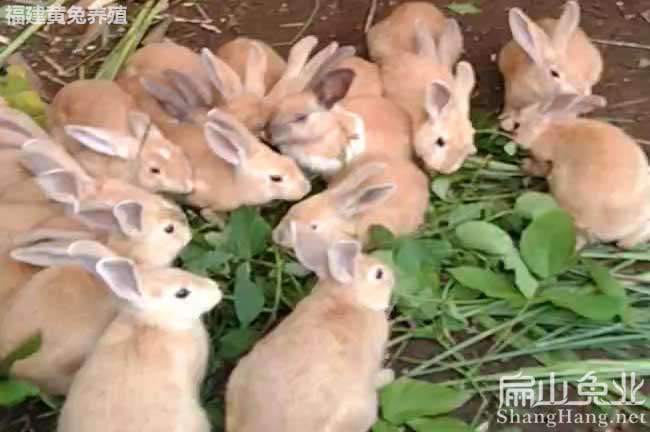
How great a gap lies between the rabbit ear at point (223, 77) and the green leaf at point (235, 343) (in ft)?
1.35

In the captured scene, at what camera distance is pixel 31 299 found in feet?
6.04

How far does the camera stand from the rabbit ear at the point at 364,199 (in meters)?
1.91

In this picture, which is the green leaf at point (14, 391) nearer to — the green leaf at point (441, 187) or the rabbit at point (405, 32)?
the green leaf at point (441, 187)

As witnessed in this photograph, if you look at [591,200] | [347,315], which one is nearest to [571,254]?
[591,200]

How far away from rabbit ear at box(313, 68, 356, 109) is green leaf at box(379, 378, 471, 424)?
0.46 m

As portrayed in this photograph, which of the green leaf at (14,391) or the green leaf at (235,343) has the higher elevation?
the green leaf at (14,391)

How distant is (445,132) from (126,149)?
48 cm

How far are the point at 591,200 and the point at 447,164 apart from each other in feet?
0.75

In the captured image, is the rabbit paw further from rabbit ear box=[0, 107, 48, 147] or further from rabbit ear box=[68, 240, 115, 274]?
rabbit ear box=[0, 107, 48, 147]

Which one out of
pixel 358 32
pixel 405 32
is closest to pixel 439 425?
pixel 405 32

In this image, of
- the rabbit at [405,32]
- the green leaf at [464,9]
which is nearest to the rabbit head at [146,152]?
the rabbit at [405,32]

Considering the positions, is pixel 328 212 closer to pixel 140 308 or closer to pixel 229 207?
pixel 229 207

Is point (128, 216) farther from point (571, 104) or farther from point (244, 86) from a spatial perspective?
point (571, 104)

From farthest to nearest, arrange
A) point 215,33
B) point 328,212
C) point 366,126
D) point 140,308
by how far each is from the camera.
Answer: point 215,33
point 366,126
point 328,212
point 140,308
